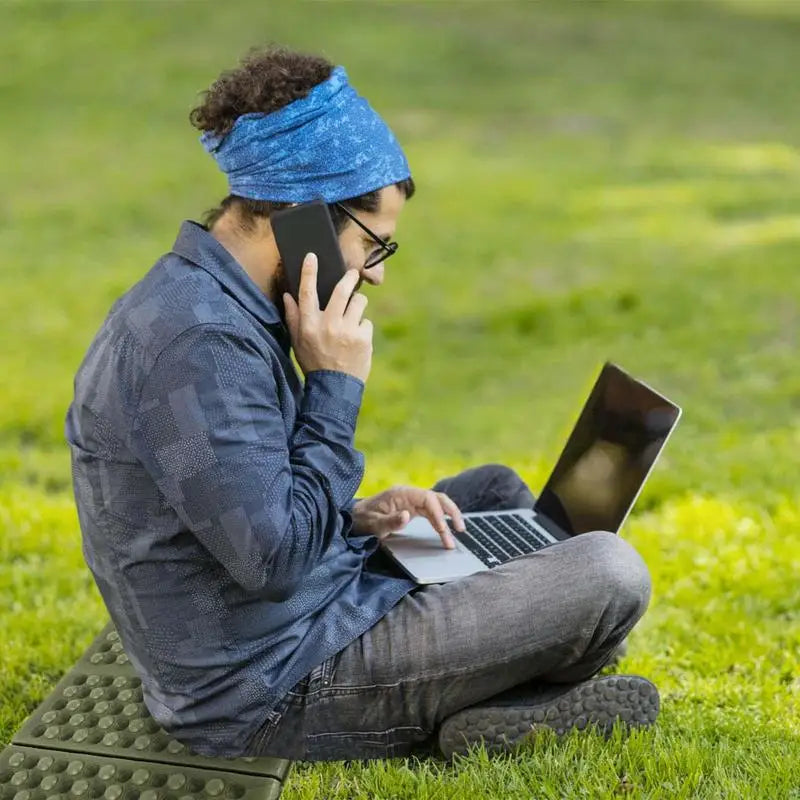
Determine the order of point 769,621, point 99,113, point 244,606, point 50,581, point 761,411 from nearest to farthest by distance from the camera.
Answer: point 244,606
point 769,621
point 50,581
point 761,411
point 99,113

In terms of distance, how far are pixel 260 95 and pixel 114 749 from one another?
1873 mm

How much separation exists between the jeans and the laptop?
0.31 m

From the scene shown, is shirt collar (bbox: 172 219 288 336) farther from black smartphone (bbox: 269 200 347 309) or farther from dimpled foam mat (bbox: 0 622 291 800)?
dimpled foam mat (bbox: 0 622 291 800)

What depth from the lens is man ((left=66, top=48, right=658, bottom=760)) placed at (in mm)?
2961

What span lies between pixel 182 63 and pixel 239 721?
16.9m

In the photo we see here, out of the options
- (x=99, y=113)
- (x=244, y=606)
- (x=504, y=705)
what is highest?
(x=244, y=606)

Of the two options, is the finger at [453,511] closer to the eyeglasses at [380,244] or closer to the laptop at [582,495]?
the laptop at [582,495]

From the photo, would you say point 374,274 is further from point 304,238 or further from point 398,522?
point 398,522

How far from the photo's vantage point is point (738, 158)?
15.1 m

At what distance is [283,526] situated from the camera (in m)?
2.94

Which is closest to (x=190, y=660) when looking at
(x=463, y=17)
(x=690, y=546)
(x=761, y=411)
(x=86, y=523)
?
(x=86, y=523)

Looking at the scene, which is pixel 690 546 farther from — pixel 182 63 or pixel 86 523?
pixel 182 63

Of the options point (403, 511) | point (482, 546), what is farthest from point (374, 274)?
point (482, 546)

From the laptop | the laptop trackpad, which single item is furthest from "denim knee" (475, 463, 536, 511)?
the laptop trackpad
